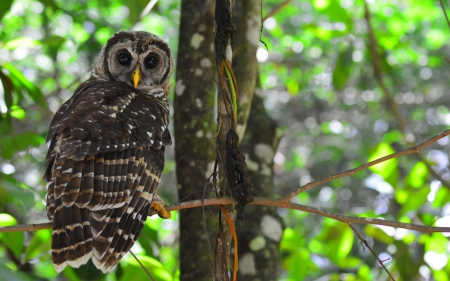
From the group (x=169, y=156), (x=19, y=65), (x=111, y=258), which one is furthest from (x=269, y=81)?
(x=111, y=258)

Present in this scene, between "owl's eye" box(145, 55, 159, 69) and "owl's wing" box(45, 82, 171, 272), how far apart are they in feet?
2.30

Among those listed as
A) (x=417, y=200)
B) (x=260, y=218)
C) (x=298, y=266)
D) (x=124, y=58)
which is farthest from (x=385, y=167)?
(x=124, y=58)

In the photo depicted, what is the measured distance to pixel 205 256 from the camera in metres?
2.67

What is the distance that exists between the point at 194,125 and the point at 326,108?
545cm

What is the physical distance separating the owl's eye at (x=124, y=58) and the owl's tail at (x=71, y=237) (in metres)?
1.39

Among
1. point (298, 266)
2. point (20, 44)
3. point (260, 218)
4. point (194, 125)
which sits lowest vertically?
point (298, 266)

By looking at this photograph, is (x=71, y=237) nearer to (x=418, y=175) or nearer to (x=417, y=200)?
(x=417, y=200)

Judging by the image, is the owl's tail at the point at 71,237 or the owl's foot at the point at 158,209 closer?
the owl's tail at the point at 71,237

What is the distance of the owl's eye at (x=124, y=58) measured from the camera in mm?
3213

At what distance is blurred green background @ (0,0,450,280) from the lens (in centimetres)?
351

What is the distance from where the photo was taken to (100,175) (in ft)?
6.95

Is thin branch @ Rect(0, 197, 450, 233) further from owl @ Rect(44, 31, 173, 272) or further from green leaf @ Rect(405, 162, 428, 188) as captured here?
green leaf @ Rect(405, 162, 428, 188)

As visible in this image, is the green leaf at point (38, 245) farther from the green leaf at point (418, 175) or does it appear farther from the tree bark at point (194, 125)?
the green leaf at point (418, 175)

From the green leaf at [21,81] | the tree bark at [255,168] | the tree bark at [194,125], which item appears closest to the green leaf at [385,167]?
the tree bark at [255,168]
